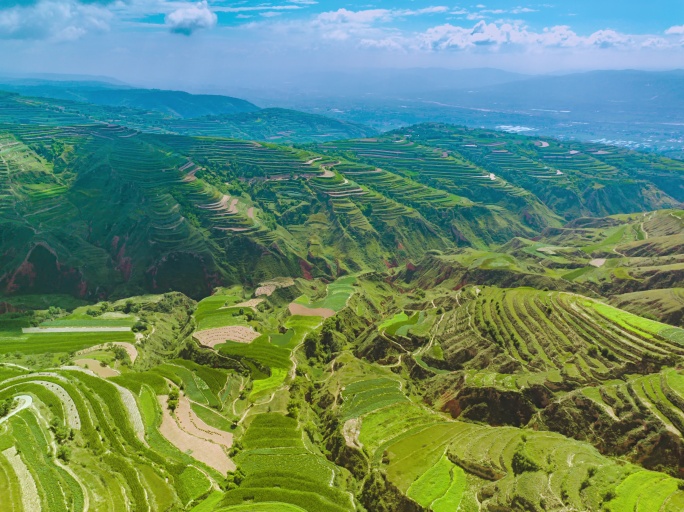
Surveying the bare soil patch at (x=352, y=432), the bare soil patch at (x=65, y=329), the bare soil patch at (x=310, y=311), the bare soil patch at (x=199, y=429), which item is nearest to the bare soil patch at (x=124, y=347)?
the bare soil patch at (x=65, y=329)

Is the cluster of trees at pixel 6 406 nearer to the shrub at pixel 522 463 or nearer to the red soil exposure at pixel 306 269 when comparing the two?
the shrub at pixel 522 463

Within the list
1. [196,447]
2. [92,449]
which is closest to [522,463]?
[196,447]

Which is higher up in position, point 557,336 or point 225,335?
point 557,336

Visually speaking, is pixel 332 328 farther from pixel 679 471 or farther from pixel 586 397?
pixel 679 471

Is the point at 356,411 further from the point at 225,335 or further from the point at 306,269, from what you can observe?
the point at 306,269

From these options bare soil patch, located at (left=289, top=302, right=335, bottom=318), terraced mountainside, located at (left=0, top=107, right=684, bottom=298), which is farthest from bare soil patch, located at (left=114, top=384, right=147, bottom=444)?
terraced mountainside, located at (left=0, top=107, right=684, bottom=298)
